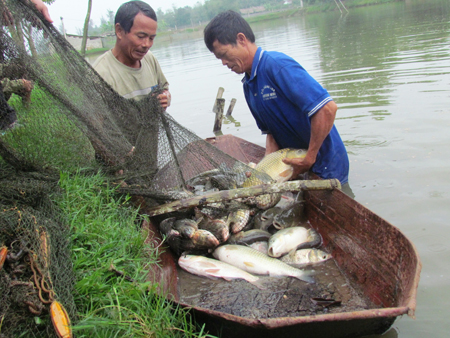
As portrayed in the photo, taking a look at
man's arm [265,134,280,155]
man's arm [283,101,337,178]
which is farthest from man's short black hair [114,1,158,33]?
man's arm [283,101,337,178]

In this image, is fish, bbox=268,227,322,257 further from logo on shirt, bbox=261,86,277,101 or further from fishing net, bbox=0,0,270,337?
logo on shirt, bbox=261,86,277,101

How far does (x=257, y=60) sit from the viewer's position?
4.19 m

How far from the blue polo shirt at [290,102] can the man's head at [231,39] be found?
0.14 meters

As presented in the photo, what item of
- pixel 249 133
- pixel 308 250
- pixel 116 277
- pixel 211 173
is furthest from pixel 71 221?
pixel 249 133

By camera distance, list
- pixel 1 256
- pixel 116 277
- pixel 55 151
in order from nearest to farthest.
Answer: pixel 1 256, pixel 116 277, pixel 55 151

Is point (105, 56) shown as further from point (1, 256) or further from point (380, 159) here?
point (380, 159)

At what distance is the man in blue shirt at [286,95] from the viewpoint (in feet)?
12.5

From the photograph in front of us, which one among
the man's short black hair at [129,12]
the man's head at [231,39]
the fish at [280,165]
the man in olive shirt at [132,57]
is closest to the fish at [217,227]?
the fish at [280,165]

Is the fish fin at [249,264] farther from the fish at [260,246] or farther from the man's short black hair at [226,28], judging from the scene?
the man's short black hair at [226,28]

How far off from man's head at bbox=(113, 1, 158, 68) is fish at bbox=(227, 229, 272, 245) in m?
2.49

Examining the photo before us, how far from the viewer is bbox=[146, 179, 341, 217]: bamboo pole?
3.44 metres

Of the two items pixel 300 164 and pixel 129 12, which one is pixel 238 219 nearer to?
pixel 300 164

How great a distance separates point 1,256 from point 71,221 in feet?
3.56

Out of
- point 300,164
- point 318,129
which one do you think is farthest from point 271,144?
point 318,129
